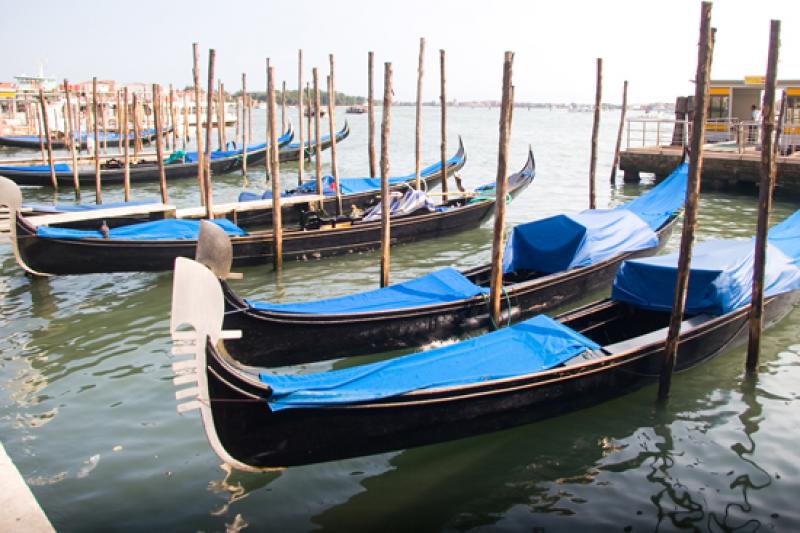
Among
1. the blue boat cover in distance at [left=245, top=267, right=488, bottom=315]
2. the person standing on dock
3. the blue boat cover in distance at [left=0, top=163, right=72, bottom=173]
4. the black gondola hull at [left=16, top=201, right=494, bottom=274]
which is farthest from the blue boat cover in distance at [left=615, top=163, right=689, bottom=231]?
the blue boat cover in distance at [left=0, top=163, right=72, bottom=173]

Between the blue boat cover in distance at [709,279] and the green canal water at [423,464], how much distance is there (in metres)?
0.61

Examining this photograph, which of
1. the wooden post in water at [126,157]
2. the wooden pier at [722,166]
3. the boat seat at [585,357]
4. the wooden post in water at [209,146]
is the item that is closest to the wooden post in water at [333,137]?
the wooden post in water at [209,146]

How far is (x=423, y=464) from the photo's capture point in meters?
4.95

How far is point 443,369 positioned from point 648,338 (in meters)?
1.95

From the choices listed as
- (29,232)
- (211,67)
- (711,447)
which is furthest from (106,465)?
(211,67)

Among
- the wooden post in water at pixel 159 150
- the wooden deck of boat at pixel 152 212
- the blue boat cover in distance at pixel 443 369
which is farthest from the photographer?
the wooden post in water at pixel 159 150

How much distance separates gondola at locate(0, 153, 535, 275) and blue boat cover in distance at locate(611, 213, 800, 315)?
5195 millimetres

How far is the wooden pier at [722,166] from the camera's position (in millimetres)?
15269

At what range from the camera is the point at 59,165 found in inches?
732

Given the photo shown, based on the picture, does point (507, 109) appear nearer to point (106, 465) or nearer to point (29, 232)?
point (106, 465)

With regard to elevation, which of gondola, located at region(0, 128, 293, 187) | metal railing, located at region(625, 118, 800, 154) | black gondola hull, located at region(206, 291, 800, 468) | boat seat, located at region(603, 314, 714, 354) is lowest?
black gondola hull, located at region(206, 291, 800, 468)

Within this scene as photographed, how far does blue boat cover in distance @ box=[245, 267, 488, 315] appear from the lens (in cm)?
644

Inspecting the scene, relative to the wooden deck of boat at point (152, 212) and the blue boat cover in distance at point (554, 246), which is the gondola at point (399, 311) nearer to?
the blue boat cover in distance at point (554, 246)

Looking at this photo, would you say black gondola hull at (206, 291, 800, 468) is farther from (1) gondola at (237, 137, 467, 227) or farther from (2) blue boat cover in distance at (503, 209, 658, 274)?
(1) gondola at (237, 137, 467, 227)
